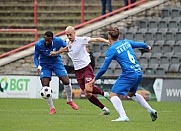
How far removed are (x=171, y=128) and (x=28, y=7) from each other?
19.2 meters

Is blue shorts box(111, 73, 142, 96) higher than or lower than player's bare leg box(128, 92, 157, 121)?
higher

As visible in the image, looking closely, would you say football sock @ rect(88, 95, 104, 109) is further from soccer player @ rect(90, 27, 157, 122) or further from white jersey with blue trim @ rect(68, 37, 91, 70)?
soccer player @ rect(90, 27, 157, 122)

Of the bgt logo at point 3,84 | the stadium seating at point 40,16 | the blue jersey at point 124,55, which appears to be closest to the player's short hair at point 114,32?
the blue jersey at point 124,55

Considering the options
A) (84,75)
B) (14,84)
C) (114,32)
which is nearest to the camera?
(114,32)

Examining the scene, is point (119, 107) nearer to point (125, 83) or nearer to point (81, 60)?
point (125, 83)

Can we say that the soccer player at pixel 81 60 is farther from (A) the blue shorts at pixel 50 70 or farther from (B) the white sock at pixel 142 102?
(B) the white sock at pixel 142 102

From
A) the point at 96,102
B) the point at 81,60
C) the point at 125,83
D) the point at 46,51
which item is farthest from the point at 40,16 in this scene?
the point at 125,83

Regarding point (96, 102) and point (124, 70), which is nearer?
point (124, 70)

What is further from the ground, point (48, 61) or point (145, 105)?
point (48, 61)

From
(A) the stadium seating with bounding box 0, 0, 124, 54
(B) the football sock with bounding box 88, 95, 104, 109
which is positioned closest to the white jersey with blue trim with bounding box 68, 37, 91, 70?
(B) the football sock with bounding box 88, 95, 104, 109

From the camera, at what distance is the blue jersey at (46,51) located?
16828 millimetres

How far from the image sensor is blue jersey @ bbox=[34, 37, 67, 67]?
55.2ft

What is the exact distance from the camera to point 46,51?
16.9 m

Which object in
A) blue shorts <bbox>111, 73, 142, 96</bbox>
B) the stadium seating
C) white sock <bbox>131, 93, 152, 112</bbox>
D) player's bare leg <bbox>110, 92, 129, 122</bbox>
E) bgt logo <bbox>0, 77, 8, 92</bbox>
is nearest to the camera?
player's bare leg <bbox>110, 92, 129, 122</bbox>
